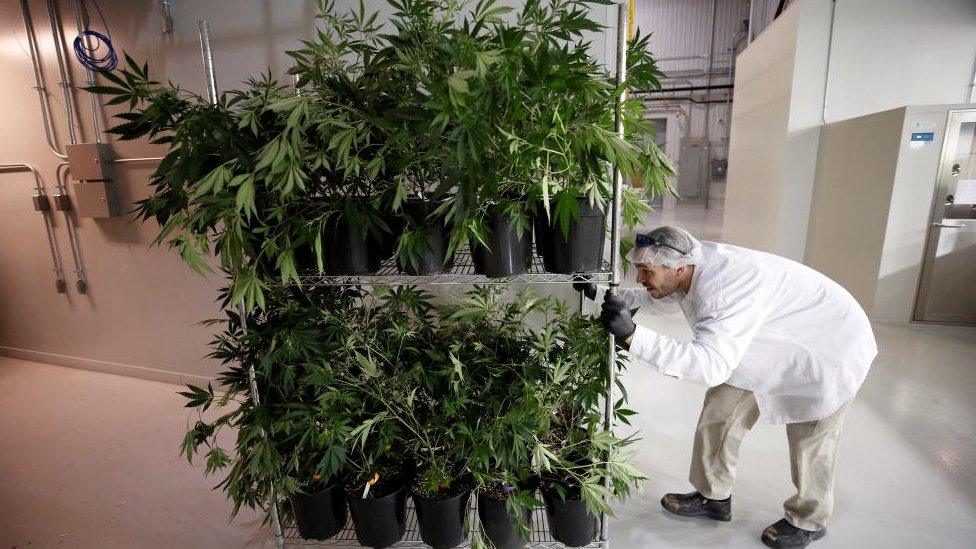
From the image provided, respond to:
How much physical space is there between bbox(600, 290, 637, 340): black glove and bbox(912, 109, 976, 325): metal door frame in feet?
12.8

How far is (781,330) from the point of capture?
1.79 meters

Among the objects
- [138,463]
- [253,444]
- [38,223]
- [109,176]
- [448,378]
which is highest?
[109,176]

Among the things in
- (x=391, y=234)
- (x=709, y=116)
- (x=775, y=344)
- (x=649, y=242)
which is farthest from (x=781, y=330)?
(x=709, y=116)

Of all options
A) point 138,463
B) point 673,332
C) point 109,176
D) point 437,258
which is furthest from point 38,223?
point 673,332

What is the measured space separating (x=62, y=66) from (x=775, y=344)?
14.4ft

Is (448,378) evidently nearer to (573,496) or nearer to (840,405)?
(573,496)

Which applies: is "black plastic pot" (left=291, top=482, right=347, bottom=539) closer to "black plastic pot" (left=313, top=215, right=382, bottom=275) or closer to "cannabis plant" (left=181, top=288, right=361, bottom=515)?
"cannabis plant" (left=181, top=288, right=361, bottom=515)

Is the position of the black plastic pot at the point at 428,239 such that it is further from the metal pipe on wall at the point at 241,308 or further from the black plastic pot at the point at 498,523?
the black plastic pot at the point at 498,523

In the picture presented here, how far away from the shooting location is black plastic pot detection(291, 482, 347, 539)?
5.61 ft

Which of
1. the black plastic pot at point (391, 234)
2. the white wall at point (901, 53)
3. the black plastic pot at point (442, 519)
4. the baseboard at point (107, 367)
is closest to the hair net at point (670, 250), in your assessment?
the black plastic pot at point (391, 234)

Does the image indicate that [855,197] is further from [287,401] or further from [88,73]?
[88,73]

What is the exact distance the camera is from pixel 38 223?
11.4 feet

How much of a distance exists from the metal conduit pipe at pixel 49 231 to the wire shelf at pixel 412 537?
3030mm

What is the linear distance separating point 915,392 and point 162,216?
4086 mm
